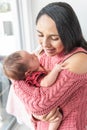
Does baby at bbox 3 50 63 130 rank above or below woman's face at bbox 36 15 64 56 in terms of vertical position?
below

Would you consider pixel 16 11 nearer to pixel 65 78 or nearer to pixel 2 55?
pixel 2 55

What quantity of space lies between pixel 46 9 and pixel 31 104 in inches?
16.0

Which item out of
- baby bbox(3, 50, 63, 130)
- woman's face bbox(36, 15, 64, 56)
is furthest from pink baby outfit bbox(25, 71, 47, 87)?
woman's face bbox(36, 15, 64, 56)

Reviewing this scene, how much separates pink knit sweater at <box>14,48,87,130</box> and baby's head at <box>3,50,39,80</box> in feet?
0.14

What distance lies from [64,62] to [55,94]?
14 cm

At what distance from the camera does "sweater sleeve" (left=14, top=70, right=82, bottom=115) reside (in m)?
0.96

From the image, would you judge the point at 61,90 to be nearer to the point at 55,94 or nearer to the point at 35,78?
the point at 55,94

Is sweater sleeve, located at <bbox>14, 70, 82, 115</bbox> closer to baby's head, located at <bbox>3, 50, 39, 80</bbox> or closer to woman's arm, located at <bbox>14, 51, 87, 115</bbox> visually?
woman's arm, located at <bbox>14, 51, 87, 115</bbox>

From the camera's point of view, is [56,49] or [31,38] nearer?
[56,49]

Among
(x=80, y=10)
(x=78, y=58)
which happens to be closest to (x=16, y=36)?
(x=80, y=10)

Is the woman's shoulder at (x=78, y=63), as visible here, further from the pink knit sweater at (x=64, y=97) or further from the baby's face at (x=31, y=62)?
the baby's face at (x=31, y=62)

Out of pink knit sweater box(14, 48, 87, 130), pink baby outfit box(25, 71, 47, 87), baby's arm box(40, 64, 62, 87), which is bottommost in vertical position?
pink knit sweater box(14, 48, 87, 130)

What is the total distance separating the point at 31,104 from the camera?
1.01 m

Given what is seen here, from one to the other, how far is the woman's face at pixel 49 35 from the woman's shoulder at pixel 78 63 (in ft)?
0.24
